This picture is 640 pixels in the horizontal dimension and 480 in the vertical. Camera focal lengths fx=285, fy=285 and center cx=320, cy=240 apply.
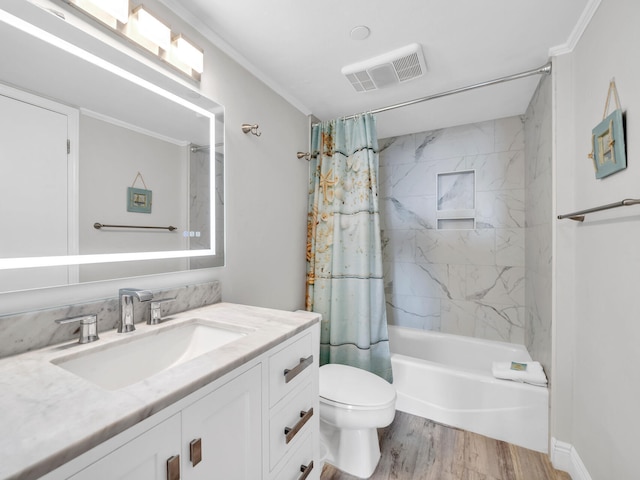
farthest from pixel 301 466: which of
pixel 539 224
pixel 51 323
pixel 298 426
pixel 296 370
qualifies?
pixel 539 224

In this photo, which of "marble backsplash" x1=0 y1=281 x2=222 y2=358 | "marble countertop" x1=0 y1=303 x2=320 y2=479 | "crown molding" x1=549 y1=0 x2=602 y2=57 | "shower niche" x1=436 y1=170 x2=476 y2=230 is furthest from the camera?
"shower niche" x1=436 y1=170 x2=476 y2=230

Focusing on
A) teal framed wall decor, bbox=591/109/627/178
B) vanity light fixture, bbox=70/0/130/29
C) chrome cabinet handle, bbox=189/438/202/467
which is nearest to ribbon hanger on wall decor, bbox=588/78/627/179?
teal framed wall decor, bbox=591/109/627/178

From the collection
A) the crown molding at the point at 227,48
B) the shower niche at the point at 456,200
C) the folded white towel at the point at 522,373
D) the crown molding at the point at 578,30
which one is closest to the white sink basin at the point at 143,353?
the crown molding at the point at 227,48

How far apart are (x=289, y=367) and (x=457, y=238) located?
86.0 inches

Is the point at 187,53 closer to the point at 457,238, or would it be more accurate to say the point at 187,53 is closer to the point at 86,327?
the point at 86,327

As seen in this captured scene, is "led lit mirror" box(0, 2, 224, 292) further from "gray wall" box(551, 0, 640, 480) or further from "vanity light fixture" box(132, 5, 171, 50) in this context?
"gray wall" box(551, 0, 640, 480)

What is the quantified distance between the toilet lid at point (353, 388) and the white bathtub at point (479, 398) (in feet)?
1.74

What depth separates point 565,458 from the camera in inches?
61.1

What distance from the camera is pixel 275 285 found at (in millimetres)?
1945

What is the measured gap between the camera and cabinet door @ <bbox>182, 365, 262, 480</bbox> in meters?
0.66

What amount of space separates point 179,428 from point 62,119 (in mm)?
1044

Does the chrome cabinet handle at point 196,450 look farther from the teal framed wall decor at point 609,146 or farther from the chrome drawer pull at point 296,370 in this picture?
the teal framed wall decor at point 609,146

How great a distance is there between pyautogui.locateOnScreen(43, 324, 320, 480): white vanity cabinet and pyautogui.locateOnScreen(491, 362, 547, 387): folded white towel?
137 centimetres

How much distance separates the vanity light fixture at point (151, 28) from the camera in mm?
1148
